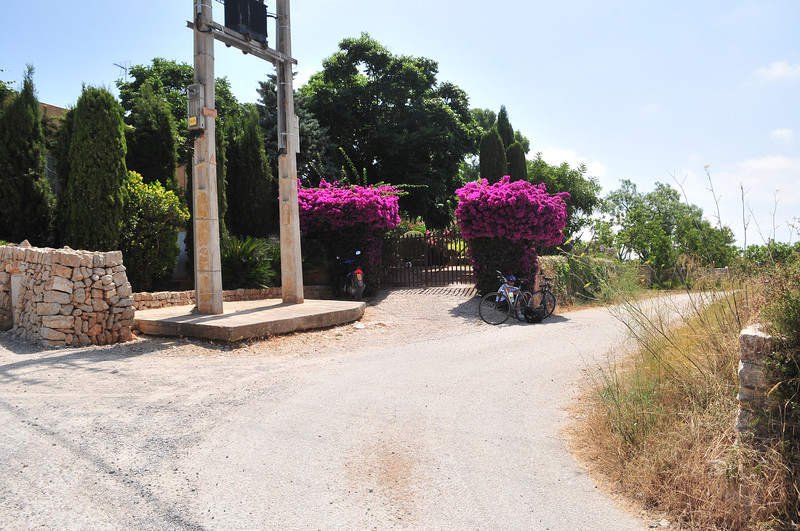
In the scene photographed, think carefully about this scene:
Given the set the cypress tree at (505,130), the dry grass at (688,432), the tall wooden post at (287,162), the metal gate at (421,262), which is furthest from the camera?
the cypress tree at (505,130)

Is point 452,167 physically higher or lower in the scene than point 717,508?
higher

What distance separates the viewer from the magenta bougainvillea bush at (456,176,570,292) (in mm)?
12656

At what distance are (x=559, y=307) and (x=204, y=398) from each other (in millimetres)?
10055

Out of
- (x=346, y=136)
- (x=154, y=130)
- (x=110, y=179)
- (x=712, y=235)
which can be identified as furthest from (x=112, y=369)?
(x=346, y=136)

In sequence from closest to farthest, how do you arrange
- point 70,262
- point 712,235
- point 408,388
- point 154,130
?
point 712,235 → point 408,388 → point 70,262 → point 154,130

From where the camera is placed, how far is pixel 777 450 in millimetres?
3170

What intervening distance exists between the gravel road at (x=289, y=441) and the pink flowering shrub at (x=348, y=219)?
6252mm

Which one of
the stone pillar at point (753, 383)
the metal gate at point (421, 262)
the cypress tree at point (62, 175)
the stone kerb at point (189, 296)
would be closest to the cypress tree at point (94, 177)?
the cypress tree at point (62, 175)

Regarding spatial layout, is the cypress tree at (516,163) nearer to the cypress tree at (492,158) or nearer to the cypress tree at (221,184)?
the cypress tree at (492,158)

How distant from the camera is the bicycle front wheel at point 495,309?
11.4 meters

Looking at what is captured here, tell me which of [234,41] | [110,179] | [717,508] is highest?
[234,41]

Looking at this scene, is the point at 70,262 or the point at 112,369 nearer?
the point at 112,369

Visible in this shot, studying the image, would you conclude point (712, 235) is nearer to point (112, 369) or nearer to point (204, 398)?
point (204, 398)

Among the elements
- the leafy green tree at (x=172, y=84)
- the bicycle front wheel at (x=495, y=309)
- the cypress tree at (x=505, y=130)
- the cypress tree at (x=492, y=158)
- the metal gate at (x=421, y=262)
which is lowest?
the bicycle front wheel at (x=495, y=309)
